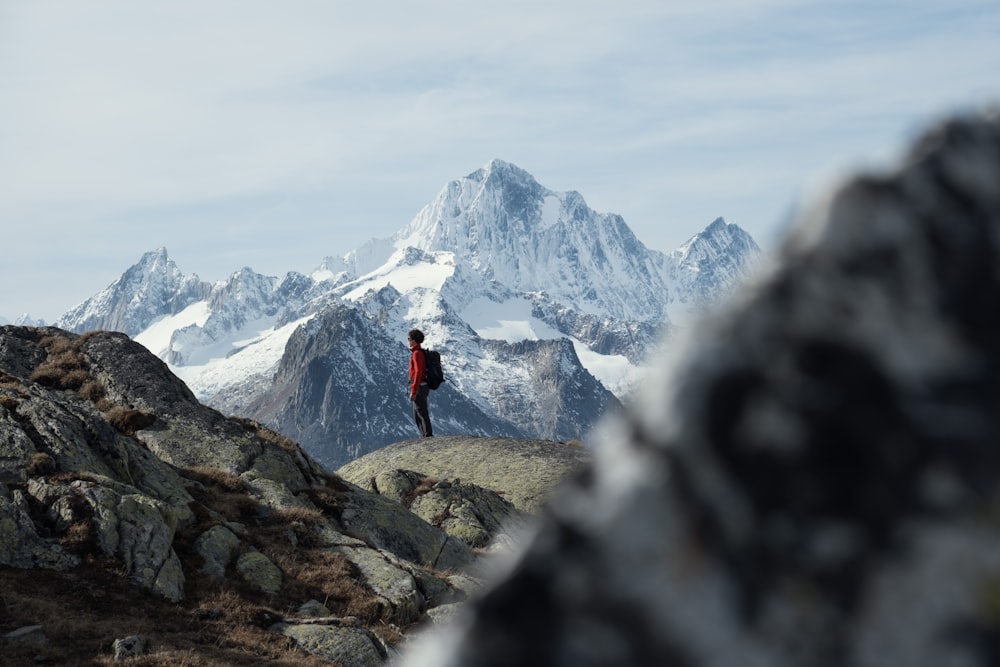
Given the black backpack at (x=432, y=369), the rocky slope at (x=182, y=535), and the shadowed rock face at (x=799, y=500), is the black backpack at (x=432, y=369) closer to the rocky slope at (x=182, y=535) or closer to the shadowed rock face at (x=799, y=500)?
the rocky slope at (x=182, y=535)

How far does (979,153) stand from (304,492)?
25402mm

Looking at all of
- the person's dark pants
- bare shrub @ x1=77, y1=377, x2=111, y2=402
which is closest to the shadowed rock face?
the person's dark pants

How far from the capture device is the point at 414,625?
19.6 metres

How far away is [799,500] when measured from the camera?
5.79 feet

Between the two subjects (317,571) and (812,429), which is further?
(317,571)

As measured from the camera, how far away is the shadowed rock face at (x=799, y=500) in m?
1.75

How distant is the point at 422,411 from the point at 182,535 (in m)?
15.2

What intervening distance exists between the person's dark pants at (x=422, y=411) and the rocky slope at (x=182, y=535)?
3.85 meters

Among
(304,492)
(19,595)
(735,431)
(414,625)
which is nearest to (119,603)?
(19,595)

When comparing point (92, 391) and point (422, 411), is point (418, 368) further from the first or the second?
point (92, 391)

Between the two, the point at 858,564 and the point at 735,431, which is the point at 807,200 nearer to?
the point at 735,431

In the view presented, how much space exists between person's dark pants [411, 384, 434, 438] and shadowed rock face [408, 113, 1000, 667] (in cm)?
2759

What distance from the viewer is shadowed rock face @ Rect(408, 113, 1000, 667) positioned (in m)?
1.75

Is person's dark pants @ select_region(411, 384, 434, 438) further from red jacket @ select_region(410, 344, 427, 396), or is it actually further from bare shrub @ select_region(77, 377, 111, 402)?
bare shrub @ select_region(77, 377, 111, 402)
